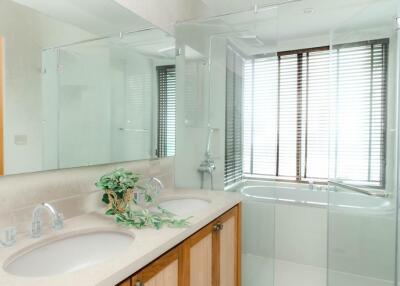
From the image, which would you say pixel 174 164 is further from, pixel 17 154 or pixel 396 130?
pixel 396 130

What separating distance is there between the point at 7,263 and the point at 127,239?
0.44m

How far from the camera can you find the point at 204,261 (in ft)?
4.93

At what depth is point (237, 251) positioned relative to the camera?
1961 millimetres

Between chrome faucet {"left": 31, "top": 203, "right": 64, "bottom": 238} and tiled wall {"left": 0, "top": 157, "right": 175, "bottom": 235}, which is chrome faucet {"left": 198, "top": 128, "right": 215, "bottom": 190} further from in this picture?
chrome faucet {"left": 31, "top": 203, "right": 64, "bottom": 238}

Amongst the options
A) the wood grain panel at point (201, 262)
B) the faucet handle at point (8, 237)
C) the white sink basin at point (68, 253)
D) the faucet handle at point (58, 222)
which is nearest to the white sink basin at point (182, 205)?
the wood grain panel at point (201, 262)

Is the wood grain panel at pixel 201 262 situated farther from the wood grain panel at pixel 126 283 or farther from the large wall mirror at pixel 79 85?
the large wall mirror at pixel 79 85

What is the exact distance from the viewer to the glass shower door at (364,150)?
1.90 meters

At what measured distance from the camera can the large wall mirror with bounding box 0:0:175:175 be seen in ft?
3.90

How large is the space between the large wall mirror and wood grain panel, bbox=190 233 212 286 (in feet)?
2.37

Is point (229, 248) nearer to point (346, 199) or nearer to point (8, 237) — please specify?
point (346, 199)

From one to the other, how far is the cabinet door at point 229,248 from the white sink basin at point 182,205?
23 centimetres

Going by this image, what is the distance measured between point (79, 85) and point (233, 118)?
109 centimetres

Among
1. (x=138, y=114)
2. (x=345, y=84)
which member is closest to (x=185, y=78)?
(x=138, y=114)

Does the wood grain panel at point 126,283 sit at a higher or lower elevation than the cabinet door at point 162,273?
higher
